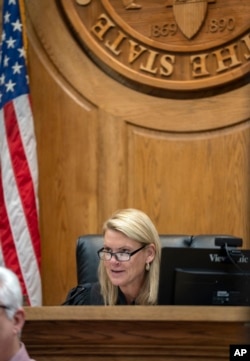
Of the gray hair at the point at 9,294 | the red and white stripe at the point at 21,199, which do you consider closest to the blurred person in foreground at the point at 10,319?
the gray hair at the point at 9,294

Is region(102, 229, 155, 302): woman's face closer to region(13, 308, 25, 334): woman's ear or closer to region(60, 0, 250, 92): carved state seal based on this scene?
region(60, 0, 250, 92): carved state seal

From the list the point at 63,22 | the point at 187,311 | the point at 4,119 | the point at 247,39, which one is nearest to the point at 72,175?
the point at 4,119

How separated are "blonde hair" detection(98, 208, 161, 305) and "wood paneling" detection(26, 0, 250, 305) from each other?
750 mm

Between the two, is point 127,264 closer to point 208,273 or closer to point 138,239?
point 138,239

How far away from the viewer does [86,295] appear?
355 centimetres

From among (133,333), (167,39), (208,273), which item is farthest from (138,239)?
(167,39)

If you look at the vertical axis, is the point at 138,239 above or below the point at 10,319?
above

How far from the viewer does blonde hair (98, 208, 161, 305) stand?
3420mm

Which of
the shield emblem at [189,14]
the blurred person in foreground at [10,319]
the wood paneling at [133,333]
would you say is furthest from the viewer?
the shield emblem at [189,14]

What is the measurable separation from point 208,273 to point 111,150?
140 centimetres

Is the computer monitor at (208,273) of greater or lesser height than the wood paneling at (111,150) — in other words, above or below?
below

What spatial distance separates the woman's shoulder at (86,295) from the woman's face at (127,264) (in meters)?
0.11

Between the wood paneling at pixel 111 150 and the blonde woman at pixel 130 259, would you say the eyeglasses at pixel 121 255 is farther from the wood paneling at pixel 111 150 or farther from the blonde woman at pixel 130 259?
the wood paneling at pixel 111 150

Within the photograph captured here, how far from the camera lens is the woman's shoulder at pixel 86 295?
11.5 ft
